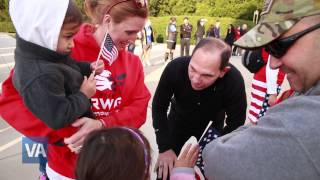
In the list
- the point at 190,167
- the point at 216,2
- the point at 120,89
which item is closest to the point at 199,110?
the point at 120,89

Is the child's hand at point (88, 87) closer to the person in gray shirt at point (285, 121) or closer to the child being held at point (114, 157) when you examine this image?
the child being held at point (114, 157)

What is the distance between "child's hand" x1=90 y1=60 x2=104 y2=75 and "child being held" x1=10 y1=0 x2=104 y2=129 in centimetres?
15

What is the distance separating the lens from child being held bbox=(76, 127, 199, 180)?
4.02 feet

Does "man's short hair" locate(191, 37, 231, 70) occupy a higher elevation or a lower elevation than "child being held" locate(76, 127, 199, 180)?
higher

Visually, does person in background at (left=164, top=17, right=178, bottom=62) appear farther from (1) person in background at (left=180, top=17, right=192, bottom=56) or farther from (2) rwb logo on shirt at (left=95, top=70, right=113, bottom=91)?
(2) rwb logo on shirt at (left=95, top=70, right=113, bottom=91)

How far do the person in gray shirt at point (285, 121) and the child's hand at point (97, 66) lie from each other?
→ 900mm

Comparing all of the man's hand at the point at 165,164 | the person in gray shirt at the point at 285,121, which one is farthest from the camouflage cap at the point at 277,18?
the man's hand at the point at 165,164

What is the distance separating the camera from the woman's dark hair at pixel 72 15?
65.7 inches

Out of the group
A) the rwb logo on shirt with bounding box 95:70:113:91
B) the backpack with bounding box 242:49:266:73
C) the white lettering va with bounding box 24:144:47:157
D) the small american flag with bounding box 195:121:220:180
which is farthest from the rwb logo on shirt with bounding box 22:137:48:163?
the backpack with bounding box 242:49:266:73

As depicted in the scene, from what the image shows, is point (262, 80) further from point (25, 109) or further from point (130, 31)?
point (25, 109)

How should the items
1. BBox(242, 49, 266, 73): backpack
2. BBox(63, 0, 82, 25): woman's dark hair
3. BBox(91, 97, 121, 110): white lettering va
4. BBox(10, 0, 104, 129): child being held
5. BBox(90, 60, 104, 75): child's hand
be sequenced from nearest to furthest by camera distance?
BBox(10, 0, 104, 129): child being held < BBox(63, 0, 82, 25): woman's dark hair < BBox(90, 60, 104, 75): child's hand < BBox(91, 97, 121, 110): white lettering va < BBox(242, 49, 266, 73): backpack

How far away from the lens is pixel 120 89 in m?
2.01

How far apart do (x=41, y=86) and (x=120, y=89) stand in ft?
1.82

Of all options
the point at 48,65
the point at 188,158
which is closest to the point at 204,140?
the point at 188,158
